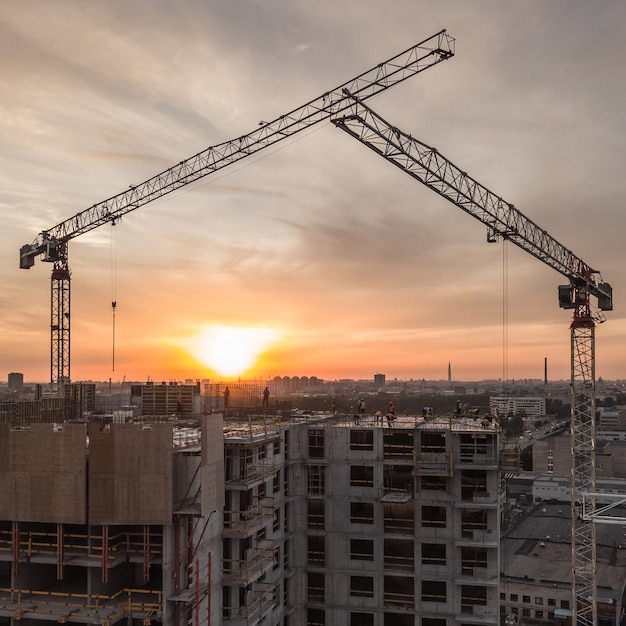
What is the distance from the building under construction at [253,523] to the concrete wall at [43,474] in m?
0.06

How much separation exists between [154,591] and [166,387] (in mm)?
51768

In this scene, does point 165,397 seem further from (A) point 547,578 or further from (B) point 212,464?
(A) point 547,578

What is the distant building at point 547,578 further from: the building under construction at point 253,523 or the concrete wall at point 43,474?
the concrete wall at point 43,474

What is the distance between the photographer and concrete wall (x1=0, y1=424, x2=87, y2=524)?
2858cm

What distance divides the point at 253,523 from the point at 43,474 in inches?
454

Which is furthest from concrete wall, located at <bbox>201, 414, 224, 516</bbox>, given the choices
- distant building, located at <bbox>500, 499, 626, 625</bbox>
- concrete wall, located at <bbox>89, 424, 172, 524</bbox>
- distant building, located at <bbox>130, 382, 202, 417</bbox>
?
distant building, located at <bbox>500, 499, 626, 625</bbox>

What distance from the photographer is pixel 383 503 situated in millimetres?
42719

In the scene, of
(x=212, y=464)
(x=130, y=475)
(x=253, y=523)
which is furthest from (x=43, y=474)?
(x=253, y=523)

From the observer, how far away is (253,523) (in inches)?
1364

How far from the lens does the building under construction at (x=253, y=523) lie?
93.8 ft

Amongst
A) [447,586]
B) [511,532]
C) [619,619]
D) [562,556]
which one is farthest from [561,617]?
[447,586]

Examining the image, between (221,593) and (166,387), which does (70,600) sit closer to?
(221,593)

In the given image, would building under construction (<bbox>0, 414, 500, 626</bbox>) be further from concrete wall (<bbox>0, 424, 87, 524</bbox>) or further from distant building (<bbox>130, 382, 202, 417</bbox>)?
distant building (<bbox>130, 382, 202, 417</bbox>)

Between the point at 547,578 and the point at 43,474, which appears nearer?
the point at 43,474
